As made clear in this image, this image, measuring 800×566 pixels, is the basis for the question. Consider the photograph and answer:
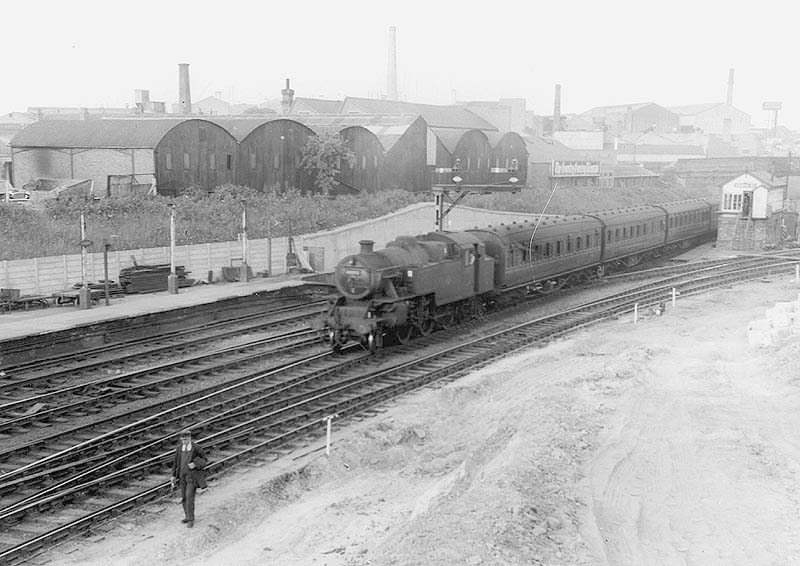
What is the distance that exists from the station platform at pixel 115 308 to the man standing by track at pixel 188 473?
10.5 metres

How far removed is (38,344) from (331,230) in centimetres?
1933

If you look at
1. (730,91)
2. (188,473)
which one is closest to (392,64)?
(730,91)

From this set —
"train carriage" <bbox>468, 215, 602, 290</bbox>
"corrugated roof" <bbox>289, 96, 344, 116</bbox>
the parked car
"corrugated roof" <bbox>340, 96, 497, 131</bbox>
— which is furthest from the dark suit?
"corrugated roof" <bbox>289, 96, 344, 116</bbox>

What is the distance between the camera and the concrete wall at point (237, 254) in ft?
85.9

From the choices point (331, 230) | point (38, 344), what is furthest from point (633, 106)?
point (38, 344)

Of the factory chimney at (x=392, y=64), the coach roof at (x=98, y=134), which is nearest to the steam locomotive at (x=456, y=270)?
the coach roof at (x=98, y=134)

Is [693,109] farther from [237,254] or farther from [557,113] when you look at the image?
[237,254]

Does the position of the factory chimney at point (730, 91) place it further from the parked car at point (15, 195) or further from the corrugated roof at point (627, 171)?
the parked car at point (15, 195)

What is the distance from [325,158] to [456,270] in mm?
24282

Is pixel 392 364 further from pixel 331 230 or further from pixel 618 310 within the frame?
pixel 331 230

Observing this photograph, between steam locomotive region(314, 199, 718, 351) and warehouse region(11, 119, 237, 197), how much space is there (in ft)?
61.6

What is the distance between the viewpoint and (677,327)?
78.0 ft

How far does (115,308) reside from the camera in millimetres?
24938

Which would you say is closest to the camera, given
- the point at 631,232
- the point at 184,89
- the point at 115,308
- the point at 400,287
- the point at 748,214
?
the point at 400,287
